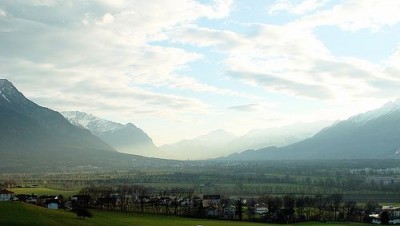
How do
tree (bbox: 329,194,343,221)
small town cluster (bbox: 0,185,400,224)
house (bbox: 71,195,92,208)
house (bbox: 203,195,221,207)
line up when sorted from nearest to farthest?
small town cluster (bbox: 0,185,400,224)
house (bbox: 71,195,92,208)
tree (bbox: 329,194,343,221)
house (bbox: 203,195,221,207)

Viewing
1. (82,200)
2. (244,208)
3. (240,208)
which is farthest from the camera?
(244,208)

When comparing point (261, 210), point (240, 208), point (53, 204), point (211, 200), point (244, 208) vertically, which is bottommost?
point (261, 210)

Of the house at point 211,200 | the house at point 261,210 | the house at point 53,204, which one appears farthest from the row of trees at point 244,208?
the house at point 53,204

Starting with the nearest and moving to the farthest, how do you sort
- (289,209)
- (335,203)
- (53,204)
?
1. (53,204)
2. (289,209)
3. (335,203)

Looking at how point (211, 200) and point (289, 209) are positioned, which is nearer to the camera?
point (289, 209)

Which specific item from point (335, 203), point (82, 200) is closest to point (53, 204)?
point (82, 200)

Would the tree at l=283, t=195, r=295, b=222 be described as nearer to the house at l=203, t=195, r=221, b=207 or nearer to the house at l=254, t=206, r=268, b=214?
the house at l=254, t=206, r=268, b=214

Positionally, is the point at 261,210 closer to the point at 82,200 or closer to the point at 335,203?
the point at 335,203

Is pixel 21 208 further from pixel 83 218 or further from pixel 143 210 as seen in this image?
pixel 143 210

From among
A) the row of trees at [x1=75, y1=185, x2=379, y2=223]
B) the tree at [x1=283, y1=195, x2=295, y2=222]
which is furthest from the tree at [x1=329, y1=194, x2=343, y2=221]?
the tree at [x1=283, y1=195, x2=295, y2=222]

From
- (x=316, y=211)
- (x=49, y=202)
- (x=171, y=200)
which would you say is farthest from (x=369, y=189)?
(x=49, y=202)

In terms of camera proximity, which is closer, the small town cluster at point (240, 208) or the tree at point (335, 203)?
the small town cluster at point (240, 208)

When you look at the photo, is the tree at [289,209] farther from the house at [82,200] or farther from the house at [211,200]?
the house at [82,200]

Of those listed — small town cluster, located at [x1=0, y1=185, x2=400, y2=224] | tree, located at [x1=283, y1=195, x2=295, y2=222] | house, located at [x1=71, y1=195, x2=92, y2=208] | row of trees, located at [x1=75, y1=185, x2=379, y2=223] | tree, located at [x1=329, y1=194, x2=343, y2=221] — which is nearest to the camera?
small town cluster, located at [x1=0, y1=185, x2=400, y2=224]
